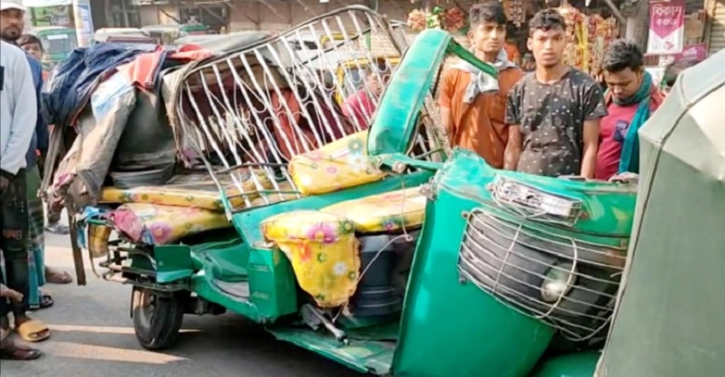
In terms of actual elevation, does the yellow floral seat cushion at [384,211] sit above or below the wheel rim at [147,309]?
above

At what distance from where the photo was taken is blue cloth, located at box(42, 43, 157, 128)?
451cm

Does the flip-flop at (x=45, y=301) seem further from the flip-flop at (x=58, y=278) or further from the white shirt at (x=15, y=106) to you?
the white shirt at (x=15, y=106)

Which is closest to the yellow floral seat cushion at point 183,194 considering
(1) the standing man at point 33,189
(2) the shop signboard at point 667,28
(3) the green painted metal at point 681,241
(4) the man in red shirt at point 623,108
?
(1) the standing man at point 33,189

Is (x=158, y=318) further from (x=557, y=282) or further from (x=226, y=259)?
(x=557, y=282)

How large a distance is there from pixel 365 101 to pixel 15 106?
2012 mm

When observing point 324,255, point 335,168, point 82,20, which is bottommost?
point 324,255

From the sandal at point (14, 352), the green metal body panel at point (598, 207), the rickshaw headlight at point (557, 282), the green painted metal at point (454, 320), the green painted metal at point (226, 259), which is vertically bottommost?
the sandal at point (14, 352)

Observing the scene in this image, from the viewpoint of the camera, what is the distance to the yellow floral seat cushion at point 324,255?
3205 millimetres

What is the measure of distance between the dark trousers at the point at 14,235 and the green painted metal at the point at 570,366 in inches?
120

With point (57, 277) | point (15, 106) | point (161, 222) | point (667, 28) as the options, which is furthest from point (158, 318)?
point (667, 28)

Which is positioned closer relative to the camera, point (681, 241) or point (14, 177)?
point (681, 241)

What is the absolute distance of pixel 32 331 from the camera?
4652 millimetres

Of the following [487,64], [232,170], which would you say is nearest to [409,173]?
[487,64]

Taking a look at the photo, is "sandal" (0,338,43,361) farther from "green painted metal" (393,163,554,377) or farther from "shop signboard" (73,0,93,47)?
"shop signboard" (73,0,93,47)
